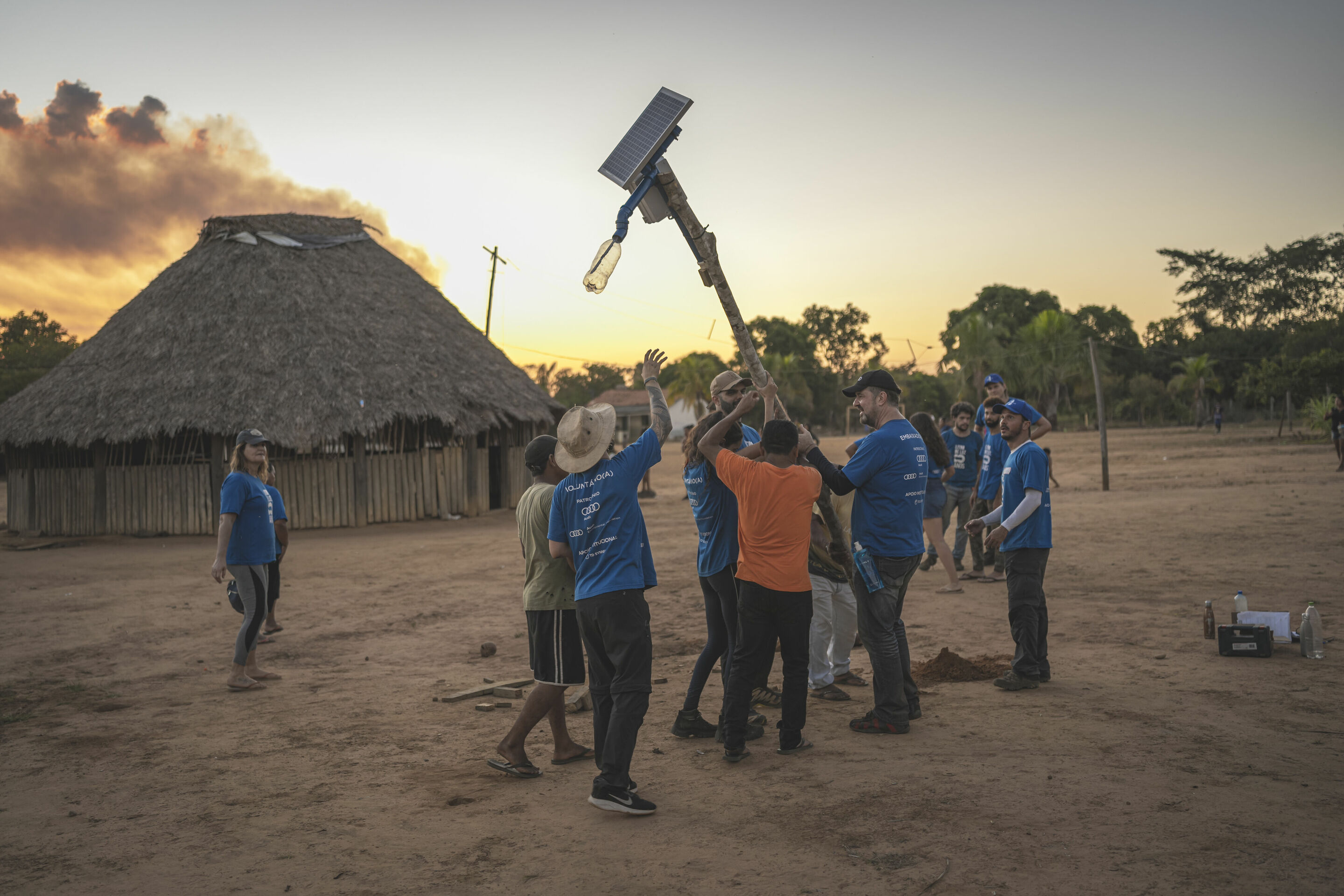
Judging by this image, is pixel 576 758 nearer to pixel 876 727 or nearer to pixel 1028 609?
pixel 876 727

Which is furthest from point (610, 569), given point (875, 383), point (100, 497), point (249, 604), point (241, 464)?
point (100, 497)

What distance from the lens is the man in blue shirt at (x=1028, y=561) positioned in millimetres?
5410

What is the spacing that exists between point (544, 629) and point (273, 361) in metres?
16.1

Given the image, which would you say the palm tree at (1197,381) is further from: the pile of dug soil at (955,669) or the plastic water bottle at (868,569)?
the plastic water bottle at (868,569)

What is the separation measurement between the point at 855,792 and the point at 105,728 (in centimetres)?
478

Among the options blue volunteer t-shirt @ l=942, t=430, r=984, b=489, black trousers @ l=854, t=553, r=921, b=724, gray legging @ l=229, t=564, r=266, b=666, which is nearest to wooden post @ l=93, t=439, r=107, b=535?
gray legging @ l=229, t=564, r=266, b=666

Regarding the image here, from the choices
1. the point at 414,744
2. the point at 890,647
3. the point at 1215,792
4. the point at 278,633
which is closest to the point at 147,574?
the point at 278,633

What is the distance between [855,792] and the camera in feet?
12.9

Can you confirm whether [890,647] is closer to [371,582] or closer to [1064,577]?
[1064,577]

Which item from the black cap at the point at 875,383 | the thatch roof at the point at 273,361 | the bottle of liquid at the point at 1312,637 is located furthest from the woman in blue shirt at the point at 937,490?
the thatch roof at the point at 273,361

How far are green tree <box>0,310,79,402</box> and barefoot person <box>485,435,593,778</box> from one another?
44435 millimetres

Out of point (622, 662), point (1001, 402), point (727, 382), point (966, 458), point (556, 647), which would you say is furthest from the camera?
point (966, 458)

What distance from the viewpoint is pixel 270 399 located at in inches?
686

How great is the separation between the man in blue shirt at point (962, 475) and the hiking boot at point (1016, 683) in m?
4.15
